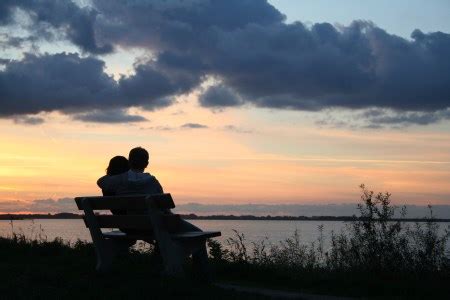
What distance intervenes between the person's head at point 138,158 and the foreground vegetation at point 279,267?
1.21 m

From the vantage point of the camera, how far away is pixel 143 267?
8273 mm

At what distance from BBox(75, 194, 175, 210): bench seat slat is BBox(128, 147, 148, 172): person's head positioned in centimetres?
44

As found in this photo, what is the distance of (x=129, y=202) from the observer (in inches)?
276

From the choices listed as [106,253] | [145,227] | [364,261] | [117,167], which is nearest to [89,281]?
[145,227]

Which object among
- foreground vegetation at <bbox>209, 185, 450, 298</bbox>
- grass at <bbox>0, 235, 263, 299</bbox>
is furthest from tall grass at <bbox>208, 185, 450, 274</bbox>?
grass at <bbox>0, 235, 263, 299</bbox>

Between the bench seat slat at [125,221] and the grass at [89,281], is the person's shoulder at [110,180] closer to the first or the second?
the bench seat slat at [125,221]

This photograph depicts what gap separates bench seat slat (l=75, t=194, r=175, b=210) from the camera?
664 centimetres

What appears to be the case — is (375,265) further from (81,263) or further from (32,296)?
(32,296)

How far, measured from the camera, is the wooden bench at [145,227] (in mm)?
6820

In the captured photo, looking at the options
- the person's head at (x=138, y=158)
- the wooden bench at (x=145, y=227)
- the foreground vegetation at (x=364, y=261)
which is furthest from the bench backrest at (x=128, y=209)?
the foreground vegetation at (x=364, y=261)

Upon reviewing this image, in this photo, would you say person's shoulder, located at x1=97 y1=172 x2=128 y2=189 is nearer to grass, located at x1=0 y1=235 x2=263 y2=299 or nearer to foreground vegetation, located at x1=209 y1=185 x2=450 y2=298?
grass, located at x1=0 y1=235 x2=263 y2=299

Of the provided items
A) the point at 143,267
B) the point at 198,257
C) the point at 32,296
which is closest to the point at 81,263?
the point at 143,267

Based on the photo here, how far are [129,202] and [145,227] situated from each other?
33 cm

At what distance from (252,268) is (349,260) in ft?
6.95
